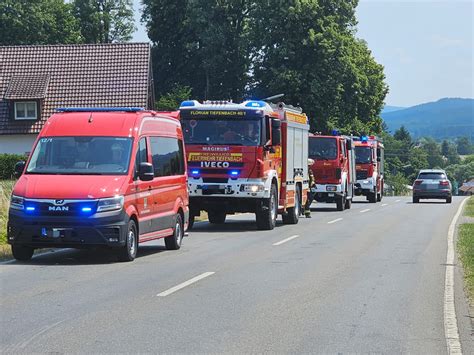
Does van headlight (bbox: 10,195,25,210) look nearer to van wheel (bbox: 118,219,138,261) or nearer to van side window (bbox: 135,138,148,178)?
van wheel (bbox: 118,219,138,261)

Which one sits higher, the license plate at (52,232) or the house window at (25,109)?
the house window at (25,109)

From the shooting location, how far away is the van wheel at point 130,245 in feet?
48.9

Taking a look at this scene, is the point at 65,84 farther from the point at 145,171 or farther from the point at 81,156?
the point at 145,171

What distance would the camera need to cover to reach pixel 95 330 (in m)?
8.87

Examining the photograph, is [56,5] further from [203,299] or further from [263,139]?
[203,299]

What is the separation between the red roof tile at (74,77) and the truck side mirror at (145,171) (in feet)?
130

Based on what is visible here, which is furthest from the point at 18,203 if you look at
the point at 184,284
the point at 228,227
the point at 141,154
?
the point at 228,227

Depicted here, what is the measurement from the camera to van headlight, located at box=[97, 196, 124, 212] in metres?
14.4

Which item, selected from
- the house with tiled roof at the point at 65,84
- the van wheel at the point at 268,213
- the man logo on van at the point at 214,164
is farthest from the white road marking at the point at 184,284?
the house with tiled roof at the point at 65,84

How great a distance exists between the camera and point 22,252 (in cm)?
1500

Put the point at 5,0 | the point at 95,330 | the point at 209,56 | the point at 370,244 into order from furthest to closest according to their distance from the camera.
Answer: the point at 5,0
the point at 209,56
the point at 370,244
the point at 95,330

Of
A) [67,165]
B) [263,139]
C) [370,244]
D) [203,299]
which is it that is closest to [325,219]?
[263,139]

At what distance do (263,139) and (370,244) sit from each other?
4400 millimetres

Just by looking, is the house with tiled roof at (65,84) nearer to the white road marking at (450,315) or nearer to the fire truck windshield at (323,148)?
the fire truck windshield at (323,148)
